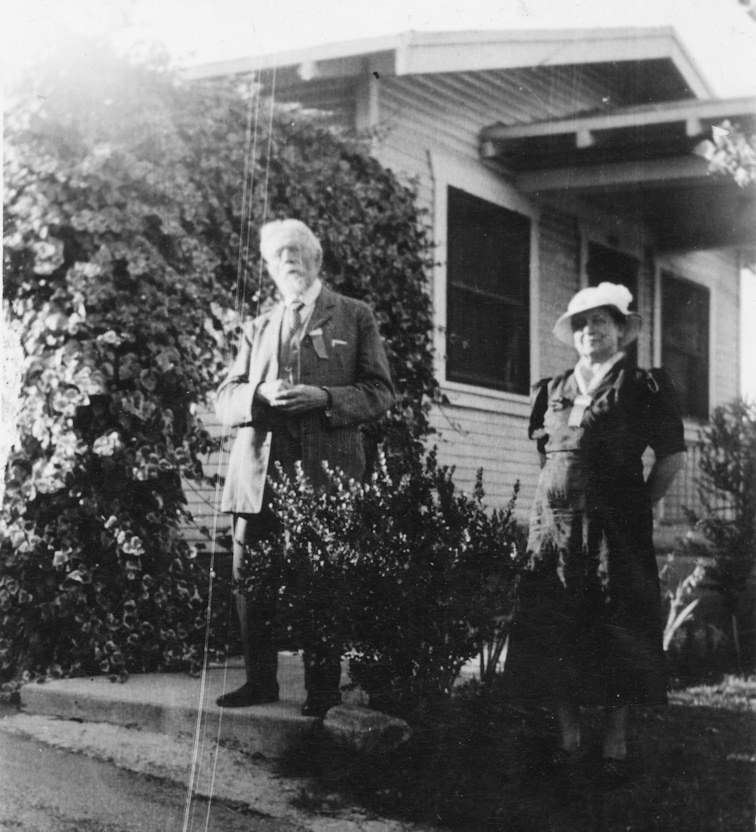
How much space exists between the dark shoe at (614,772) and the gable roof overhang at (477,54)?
2.54 meters

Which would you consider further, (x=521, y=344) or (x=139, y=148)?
(x=521, y=344)

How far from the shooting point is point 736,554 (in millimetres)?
4348

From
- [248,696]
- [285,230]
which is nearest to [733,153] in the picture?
[285,230]

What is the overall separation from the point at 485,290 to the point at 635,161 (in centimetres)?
123

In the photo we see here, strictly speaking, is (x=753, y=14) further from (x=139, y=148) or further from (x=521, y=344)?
(x=139, y=148)

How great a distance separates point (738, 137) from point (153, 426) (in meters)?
3.01

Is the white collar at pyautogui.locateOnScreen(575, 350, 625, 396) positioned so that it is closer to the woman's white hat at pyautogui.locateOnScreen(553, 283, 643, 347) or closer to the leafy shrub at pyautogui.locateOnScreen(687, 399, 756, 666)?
the woman's white hat at pyautogui.locateOnScreen(553, 283, 643, 347)

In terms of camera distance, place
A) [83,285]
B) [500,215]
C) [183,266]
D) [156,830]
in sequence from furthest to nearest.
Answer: [500,215]
[183,266]
[83,285]
[156,830]

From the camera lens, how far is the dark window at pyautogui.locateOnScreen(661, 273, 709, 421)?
414cm

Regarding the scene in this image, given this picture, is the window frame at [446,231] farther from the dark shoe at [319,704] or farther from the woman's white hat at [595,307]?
the dark shoe at [319,704]

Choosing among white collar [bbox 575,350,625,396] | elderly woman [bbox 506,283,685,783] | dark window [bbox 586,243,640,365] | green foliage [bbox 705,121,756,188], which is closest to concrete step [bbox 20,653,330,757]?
elderly woman [bbox 506,283,685,783]

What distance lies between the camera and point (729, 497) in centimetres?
423

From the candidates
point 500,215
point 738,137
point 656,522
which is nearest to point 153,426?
point 656,522

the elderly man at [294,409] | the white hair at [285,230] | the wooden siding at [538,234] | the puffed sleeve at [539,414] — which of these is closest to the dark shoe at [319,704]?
the elderly man at [294,409]
